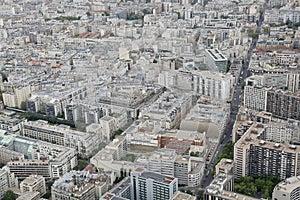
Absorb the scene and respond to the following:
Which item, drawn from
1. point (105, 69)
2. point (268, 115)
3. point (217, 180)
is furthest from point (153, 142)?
point (105, 69)

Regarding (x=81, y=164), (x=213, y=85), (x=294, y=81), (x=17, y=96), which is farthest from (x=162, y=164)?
(x=17, y=96)

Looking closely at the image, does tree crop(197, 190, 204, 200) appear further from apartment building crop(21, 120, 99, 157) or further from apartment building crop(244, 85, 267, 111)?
apartment building crop(244, 85, 267, 111)

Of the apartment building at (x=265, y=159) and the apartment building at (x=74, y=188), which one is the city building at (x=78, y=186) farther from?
the apartment building at (x=265, y=159)

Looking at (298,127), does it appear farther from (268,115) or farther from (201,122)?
(201,122)

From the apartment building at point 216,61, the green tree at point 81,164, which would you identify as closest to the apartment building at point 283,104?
the apartment building at point 216,61

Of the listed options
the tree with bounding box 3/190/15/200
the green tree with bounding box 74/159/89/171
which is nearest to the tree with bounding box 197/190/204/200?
the green tree with bounding box 74/159/89/171

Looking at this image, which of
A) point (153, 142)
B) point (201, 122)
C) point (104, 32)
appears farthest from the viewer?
point (104, 32)

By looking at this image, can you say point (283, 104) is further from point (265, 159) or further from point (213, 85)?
point (265, 159)
